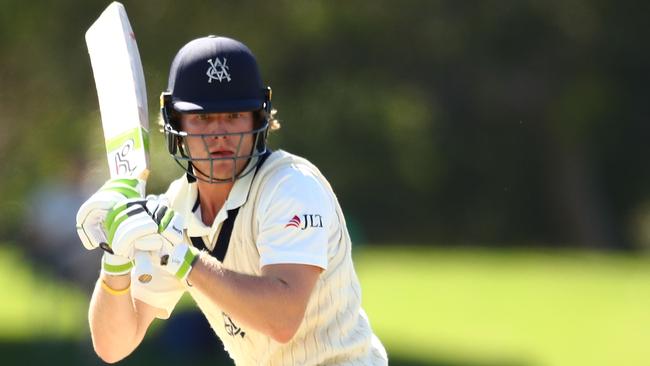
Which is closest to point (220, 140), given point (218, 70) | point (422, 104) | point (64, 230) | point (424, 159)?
point (218, 70)

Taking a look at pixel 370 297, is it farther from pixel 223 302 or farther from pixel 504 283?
pixel 223 302

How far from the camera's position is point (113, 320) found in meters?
3.62

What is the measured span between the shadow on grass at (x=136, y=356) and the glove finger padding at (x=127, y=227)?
696 cm

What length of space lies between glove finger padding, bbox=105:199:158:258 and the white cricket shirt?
345 millimetres

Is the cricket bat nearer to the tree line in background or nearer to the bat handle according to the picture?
the bat handle

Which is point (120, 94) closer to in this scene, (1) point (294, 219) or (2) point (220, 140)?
(2) point (220, 140)

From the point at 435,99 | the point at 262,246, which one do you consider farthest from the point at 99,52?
the point at 435,99

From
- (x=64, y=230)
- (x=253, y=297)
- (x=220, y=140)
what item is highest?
(x=220, y=140)

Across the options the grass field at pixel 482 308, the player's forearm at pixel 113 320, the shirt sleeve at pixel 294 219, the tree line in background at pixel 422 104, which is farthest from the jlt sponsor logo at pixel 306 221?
the grass field at pixel 482 308

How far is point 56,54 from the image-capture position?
34.3 ft

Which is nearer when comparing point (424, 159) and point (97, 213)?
point (97, 213)

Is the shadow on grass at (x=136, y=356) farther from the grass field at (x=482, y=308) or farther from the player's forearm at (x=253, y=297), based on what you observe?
the player's forearm at (x=253, y=297)

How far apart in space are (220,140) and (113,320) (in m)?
0.61

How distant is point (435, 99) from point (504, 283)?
4.90m
